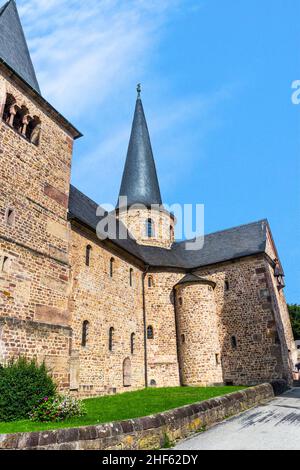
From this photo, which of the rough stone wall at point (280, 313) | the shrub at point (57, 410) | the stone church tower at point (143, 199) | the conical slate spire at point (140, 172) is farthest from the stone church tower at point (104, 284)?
the shrub at point (57, 410)

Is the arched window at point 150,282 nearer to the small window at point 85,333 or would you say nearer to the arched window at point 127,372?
the arched window at point 127,372

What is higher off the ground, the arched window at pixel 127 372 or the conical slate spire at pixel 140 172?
the conical slate spire at pixel 140 172

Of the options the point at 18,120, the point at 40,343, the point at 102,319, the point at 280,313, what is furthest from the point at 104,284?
the point at 280,313

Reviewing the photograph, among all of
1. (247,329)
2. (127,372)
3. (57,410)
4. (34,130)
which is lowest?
(57,410)

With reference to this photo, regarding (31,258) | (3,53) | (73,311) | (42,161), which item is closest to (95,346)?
(73,311)

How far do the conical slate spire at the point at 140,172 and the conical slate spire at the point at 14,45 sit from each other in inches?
506

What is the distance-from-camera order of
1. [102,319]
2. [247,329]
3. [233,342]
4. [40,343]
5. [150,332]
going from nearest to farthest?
[40,343], [102,319], [247,329], [233,342], [150,332]

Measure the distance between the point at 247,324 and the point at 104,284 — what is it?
869cm

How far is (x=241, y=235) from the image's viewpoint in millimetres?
23891

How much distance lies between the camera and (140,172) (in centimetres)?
2883

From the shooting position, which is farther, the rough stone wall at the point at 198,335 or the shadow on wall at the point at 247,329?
the rough stone wall at the point at 198,335

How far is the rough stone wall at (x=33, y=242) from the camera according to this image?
435 inches

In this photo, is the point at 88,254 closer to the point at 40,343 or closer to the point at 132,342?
the point at 40,343

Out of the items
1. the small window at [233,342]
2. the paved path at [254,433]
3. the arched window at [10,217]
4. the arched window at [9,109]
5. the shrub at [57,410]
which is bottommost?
the paved path at [254,433]
